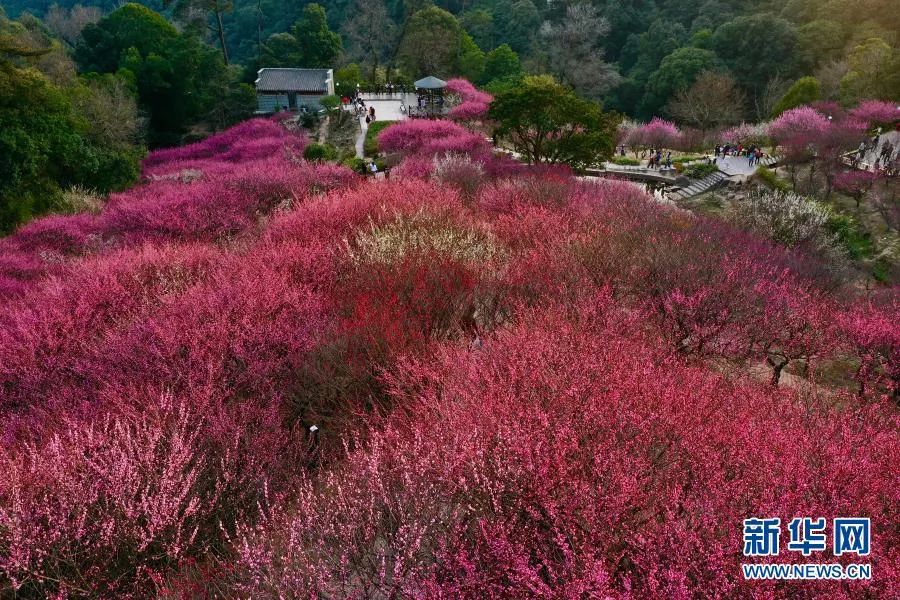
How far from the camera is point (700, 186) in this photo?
102ft

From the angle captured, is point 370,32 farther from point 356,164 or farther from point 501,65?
point 356,164

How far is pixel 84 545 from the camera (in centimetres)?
634

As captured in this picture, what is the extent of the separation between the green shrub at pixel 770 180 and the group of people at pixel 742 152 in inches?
142

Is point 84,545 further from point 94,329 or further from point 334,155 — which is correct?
point 334,155

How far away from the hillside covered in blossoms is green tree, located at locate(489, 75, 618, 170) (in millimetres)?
9566

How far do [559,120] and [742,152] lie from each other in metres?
19.2

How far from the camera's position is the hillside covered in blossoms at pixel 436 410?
5.71 meters

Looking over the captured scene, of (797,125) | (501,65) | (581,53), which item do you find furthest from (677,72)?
(797,125)

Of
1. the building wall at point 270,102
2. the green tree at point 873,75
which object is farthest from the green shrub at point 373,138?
the green tree at point 873,75

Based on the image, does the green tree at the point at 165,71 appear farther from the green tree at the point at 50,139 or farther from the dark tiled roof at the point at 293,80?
the green tree at the point at 50,139

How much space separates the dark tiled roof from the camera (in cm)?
4200

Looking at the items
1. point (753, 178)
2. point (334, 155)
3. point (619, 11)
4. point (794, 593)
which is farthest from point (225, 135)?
point (619, 11)

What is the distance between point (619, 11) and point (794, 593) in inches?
2814

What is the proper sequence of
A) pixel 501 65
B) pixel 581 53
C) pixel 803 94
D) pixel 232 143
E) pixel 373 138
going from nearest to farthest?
pixel 373 138, pixel 232 143, pixel 803 94, pixel 501 65, pixel 581 53
